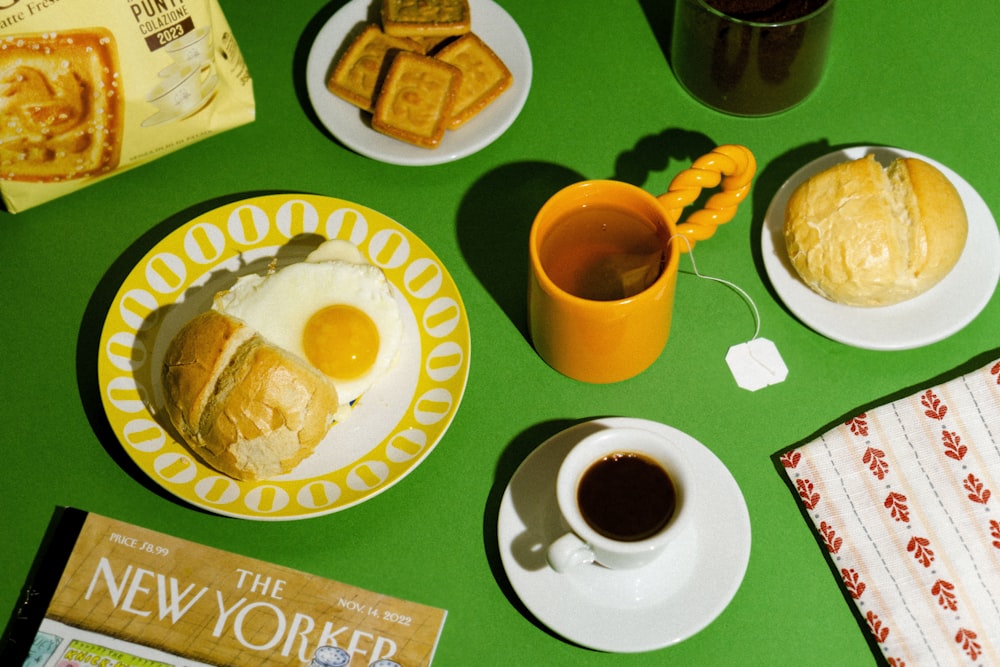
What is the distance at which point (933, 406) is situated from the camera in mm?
1341

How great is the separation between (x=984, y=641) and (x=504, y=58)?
1.16 meters

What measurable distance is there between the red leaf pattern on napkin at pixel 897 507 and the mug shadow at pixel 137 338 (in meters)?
1.00

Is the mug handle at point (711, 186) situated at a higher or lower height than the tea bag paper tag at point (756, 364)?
higher

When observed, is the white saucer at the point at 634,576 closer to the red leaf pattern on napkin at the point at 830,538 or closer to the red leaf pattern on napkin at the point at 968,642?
the red leaf pattern on napkin at the point at 830,538

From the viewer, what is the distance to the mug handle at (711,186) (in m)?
1.28

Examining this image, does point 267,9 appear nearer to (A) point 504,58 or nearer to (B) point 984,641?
(A) point 504,58

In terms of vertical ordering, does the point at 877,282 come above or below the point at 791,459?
above

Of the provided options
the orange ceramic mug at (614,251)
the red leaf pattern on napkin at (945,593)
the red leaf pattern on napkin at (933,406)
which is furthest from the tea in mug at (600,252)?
the red leaf pattern on napkin at (945,593)

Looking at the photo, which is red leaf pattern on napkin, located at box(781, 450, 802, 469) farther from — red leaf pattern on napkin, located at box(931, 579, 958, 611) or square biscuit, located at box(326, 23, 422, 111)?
square biscuit, located at box(326, 23, 422, 111)

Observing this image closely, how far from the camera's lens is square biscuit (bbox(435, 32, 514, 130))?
1562mm

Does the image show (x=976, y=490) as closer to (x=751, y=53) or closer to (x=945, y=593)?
(x=945, y=593)

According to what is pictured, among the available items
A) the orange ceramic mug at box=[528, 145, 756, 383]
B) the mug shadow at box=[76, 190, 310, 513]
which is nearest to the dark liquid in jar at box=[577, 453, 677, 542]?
the orange ceramic mug at box=[528, 145, 756, 383]

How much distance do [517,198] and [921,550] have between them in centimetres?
82

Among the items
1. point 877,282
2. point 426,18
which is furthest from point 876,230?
point 426,18
